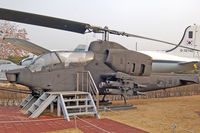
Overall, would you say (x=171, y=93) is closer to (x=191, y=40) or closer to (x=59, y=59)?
(x=191, y=40)

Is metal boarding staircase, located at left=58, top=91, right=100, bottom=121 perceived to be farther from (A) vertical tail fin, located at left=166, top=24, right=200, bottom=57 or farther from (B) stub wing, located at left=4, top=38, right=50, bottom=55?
(A) vertical tail fin, located at left=166, top=24, right=200, bottom=57

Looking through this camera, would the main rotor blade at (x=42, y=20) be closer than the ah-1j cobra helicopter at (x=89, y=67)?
Yes

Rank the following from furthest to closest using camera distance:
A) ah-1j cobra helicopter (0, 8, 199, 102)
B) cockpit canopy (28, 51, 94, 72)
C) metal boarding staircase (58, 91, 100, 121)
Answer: cockpit canopy (28, 51, 94, 72) < ah-1j cobra helicopter (0, 8, 199, 102) < metal boarding staircase (58, 91, 100, 121)

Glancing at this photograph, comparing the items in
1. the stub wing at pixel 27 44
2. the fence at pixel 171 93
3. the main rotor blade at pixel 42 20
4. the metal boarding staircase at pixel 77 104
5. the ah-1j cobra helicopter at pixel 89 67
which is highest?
the stub wing at pixel 27 44

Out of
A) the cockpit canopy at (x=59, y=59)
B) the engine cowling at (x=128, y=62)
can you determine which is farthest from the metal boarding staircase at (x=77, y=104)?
the engine cowling at (x=128, y=62)

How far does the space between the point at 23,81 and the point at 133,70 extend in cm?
634

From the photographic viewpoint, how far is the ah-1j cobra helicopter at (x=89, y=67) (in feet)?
30.0

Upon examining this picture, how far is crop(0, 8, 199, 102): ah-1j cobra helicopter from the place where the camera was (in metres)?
9.15

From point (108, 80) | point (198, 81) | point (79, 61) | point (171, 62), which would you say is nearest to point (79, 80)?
point (79, 61)

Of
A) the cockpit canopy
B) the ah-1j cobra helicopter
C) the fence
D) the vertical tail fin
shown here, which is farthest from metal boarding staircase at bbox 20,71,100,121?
the vertical tail fin

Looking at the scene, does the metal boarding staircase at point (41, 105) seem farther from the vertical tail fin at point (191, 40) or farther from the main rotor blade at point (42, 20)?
the vertical tail fin at point (191, 40)

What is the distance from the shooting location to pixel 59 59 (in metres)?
9.77

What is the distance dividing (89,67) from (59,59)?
1.77 metres

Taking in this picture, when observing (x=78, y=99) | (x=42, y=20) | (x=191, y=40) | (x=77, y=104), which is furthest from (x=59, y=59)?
(x=191, y=40)
